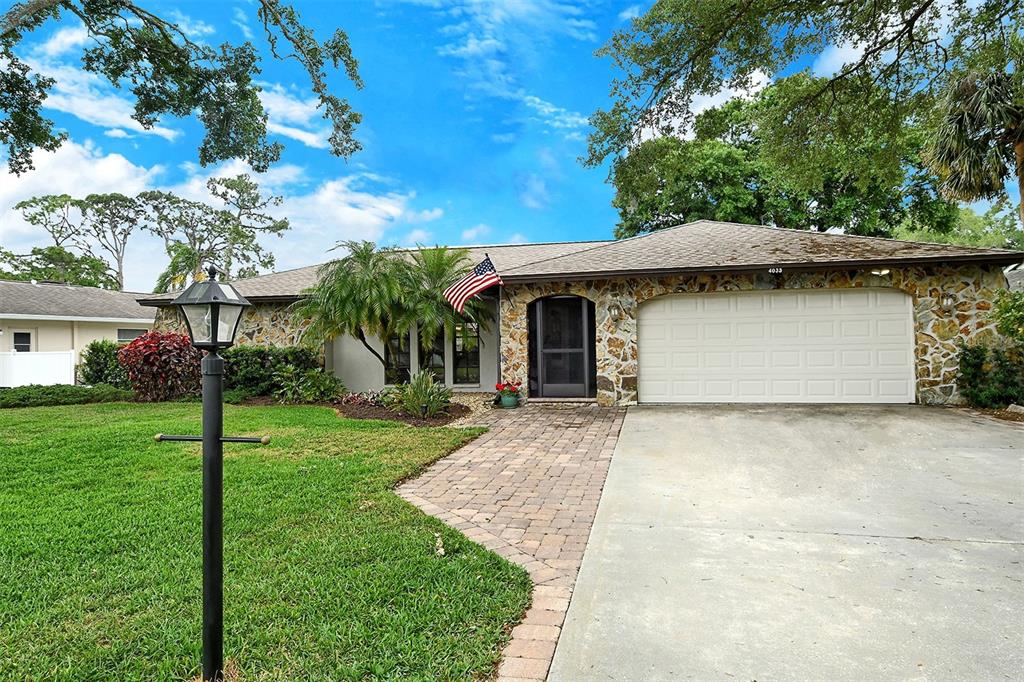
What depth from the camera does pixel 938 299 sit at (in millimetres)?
9703

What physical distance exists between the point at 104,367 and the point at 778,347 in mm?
15609

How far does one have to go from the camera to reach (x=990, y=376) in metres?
9.32

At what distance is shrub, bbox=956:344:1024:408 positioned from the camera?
29.9 ft

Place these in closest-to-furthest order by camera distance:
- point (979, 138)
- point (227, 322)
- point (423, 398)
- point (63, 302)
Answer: point (227, 322) < point (423, 398) < point (979, 138) < point (63, 302)

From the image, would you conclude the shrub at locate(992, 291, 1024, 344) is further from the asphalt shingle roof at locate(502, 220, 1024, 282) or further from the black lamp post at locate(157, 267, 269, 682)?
the black lamp post at locate(157, 267, 269, 682)

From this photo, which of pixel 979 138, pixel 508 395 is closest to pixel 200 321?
pixel 508 395

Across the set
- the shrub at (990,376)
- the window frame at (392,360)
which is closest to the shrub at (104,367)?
the window frame at (392,360)

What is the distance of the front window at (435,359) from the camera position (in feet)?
43.6

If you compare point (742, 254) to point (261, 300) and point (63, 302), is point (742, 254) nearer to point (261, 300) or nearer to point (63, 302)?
point (261, 300)

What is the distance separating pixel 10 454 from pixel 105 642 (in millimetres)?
5760

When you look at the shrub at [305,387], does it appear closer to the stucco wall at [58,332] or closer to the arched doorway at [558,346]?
the arched doorway at [558,346]

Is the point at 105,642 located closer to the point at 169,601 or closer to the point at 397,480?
the point at 169,601

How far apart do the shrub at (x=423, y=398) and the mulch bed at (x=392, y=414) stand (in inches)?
4.7

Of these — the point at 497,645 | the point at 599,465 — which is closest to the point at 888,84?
the point at 599,465
